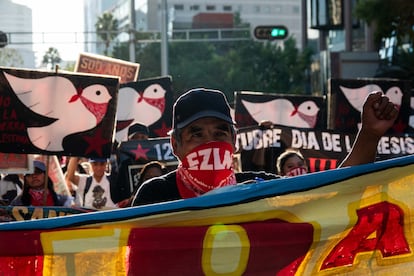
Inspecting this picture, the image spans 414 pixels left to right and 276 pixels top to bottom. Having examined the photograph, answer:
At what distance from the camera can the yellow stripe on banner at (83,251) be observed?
2.59 metres

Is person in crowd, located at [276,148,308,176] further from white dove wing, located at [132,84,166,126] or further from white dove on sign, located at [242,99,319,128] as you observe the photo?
white dove wing, located at [132,84,166,126]

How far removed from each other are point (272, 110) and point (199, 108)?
8583 mm

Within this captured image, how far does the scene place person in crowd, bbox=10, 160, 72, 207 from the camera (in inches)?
289

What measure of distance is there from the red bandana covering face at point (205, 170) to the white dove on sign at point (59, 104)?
4777 mm

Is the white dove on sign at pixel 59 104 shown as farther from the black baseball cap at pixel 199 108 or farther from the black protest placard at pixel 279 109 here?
the black baseball cap at pixel 199 108

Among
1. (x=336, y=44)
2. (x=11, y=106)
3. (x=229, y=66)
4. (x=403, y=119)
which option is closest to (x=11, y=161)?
(x=11, y=106)

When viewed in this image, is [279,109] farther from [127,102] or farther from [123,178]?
[123,178]

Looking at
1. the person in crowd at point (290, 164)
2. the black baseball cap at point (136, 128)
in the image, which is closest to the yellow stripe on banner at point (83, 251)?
the person in crowd at point (290, 164)

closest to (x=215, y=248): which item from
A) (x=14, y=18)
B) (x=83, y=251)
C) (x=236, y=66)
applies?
(x=83, y=251)

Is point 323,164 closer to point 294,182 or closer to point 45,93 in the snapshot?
point 45,93

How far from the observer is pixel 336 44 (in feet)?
215

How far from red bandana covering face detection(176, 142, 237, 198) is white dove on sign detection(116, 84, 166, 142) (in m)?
8.60

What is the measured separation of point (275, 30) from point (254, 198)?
1974 centimetres

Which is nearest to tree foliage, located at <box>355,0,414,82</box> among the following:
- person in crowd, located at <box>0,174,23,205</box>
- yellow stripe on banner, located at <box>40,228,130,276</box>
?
person in crowd, located at <box>0,174,23,205</box>
